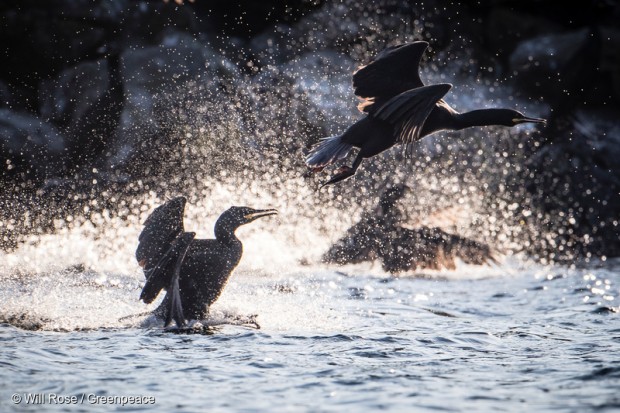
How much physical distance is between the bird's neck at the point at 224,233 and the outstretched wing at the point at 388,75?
1329 millimetres

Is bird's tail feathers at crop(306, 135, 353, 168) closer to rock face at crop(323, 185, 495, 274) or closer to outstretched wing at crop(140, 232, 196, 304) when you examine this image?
outstretched wing at crop(140, 232, 196, 304)

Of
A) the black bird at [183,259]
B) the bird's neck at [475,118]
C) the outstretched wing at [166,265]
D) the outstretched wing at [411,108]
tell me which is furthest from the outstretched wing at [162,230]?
the bird's neck at [475,118]

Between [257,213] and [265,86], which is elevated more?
[265,86]

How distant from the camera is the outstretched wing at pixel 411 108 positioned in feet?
17.4

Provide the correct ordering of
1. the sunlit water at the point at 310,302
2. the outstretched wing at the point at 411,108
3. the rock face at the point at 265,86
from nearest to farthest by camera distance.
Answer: the sunlit water at the point at 310,302
the outstretched wing at the point at 411,108
the rock face at the point at 265,86

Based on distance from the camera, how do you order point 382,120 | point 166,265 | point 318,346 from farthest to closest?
point 166,265 → point 382,120 → point 318,346

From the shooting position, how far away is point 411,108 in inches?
211

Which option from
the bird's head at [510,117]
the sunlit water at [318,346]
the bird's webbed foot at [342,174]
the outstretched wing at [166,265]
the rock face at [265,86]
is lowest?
the sunlit water at [318,346]

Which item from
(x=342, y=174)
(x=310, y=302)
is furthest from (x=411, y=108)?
(x=310, y=302)

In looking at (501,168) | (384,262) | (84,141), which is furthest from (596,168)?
(84,141)

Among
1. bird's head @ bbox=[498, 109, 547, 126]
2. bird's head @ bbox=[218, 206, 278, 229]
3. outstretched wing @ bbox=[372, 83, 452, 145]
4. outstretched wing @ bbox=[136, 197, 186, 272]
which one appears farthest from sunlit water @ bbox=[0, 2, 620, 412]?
bird's head @ bbox=[498, 109, 547, 126]

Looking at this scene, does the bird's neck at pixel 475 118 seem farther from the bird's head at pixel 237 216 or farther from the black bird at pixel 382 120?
the bird's head at pixel 237 216

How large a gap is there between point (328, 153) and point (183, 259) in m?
1.28

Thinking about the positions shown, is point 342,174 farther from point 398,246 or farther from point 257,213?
point 398,246
